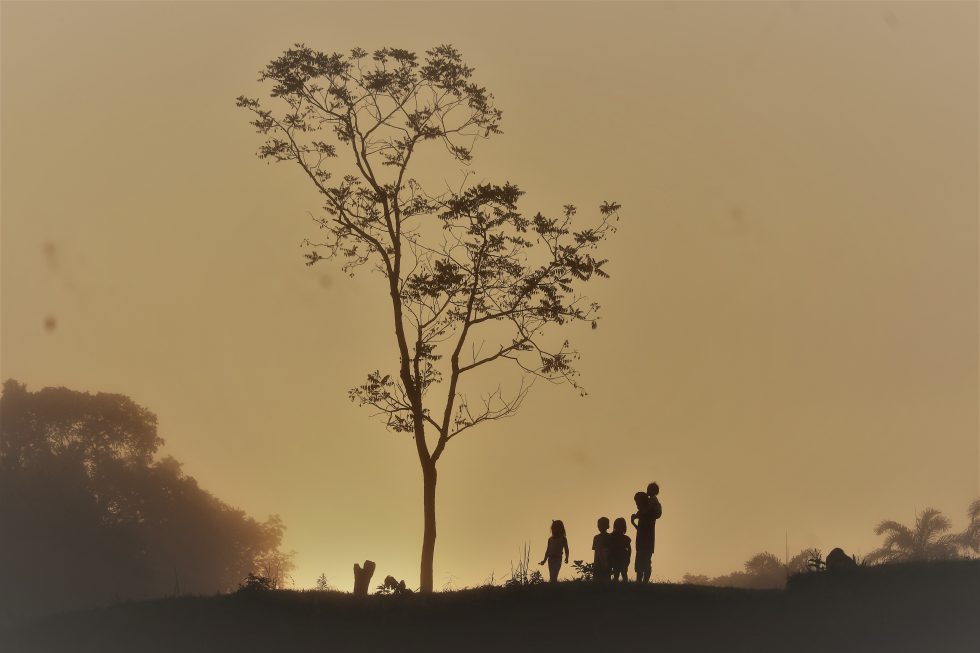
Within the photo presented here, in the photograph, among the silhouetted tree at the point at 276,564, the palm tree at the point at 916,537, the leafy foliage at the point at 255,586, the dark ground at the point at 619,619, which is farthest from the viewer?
the silhouetted tree at the point at 276,564

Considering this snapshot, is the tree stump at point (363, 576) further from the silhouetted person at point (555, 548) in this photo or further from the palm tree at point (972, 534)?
the palm tree at point (972, 534)

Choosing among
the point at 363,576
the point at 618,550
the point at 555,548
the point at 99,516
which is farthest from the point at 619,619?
the point at 99,516

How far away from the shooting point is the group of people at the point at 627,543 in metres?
35.2

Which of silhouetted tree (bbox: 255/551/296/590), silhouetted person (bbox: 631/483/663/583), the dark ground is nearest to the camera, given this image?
the dark ground

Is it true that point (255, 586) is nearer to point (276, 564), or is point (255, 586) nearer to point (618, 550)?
point (618, 550)

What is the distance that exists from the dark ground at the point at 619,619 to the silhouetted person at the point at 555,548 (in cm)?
154

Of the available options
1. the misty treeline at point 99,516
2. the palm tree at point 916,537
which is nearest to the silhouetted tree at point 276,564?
the misty treeline at point 99,516

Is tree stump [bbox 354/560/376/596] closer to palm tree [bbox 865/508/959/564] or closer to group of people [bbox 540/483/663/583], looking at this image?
group of people [bbox 540/483/663/583]

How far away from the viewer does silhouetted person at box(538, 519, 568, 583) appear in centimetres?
3691

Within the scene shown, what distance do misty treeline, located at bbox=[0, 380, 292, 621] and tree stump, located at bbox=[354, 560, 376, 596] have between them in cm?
3955

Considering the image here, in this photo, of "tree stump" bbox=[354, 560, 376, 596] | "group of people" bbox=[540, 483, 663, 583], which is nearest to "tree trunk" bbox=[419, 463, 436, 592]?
"tree stump" bbox=[354, 560, 376, 596]

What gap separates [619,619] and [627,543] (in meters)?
2.81

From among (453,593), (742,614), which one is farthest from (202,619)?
(742,614)

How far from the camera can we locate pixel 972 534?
221 ft
